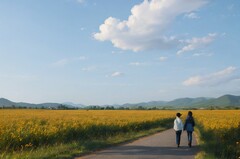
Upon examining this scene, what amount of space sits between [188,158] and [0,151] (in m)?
8.11

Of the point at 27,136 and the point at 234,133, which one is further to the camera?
the point at 234,133

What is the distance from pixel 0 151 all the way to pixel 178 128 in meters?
8.90

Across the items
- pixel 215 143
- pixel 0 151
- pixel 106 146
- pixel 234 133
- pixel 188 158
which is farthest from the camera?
pixel 234 133

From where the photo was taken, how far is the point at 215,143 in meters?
17.5

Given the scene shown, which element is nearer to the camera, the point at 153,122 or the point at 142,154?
the point at 142,154

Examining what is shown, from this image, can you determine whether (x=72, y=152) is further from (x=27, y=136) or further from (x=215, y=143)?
(x=215, y=143)

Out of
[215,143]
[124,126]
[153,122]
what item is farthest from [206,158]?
[153,122]

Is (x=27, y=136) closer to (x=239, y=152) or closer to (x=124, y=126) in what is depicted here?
(x=239, y=152)

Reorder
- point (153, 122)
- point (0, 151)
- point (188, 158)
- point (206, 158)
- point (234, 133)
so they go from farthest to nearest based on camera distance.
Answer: point (153, 122) < point (234, 133) < point (0, 151) < point (188, 158) < point (206, 158)

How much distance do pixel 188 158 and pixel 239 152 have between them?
2114 millimetres

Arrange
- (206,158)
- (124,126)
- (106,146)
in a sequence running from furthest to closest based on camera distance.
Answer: (124,126) → (106,146) → (206,158)

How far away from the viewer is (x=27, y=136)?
702 inches

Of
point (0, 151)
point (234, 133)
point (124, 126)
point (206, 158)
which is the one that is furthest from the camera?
point (124, 126)

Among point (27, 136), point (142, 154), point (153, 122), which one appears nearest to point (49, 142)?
point (27, 136)
